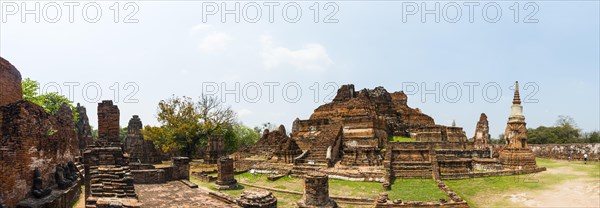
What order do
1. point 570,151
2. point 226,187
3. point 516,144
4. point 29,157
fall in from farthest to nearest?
point 570,151 → point 516,144 → point 226,187 → point 29,157

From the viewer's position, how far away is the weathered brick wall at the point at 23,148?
331 inches

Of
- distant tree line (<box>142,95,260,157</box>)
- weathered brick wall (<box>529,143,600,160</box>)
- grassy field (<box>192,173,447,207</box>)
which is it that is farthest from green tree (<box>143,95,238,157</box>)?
weathered brick wall (<box>529,143,600,160</box>)

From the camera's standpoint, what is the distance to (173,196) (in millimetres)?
12609

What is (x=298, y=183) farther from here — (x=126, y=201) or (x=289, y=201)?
(x=126, y=201)

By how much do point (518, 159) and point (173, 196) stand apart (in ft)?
58.3

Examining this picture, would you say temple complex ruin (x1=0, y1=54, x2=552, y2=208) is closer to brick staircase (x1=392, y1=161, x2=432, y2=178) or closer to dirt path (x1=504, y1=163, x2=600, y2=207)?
brick staircase (x1=392, y1=161, x2=432, y2=178)

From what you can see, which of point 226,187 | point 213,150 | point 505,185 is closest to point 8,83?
point 226,187

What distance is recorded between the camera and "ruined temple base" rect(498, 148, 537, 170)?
20422 mm

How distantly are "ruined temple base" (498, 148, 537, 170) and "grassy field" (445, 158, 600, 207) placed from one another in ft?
3.83

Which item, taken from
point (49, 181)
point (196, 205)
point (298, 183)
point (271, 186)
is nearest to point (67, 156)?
point (49, 181)

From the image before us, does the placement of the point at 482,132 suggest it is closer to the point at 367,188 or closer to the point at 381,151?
the point at 381,151

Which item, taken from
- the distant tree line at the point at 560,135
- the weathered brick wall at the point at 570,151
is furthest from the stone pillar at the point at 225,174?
the distant tree line at the point at 560,135

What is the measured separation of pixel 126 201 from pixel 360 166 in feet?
42.2

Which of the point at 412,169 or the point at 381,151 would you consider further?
the point at 381,151
